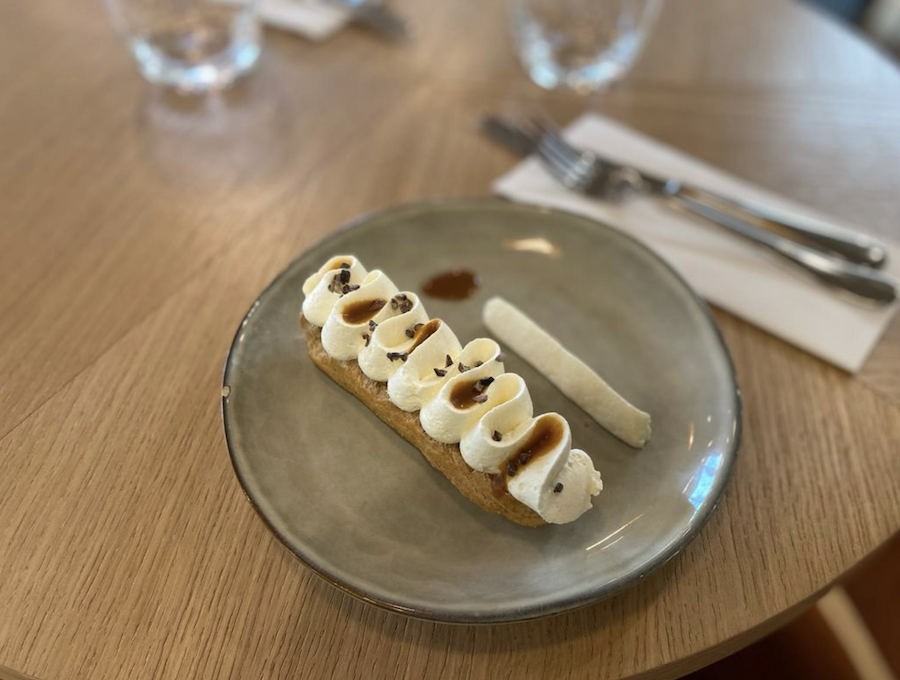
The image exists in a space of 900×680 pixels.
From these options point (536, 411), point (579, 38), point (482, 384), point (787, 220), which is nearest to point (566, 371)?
point (536, 411)

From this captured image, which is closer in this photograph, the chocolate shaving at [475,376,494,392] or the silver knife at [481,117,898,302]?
the chocolate shaving at [475,376,494,392]

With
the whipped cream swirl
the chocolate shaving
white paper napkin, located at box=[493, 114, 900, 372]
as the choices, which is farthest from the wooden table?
the chocolate shaving

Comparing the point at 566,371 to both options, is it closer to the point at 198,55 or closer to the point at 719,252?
the point at 719,252

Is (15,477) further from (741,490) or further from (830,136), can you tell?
(830,136)

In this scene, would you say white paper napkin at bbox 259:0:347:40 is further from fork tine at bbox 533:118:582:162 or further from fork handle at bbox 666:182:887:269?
fork handle at bbox 666:182:887:269

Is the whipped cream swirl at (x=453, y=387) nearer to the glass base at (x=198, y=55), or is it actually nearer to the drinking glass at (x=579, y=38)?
the glass base at (x=198, y=55)

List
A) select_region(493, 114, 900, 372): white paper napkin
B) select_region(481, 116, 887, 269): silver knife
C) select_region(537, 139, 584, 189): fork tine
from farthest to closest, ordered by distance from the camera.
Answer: select_region(537, 139, 584, 189): fork tine < select_region(481, 116, 887, 269): silver knife < select_region(493, 114, 900, 372): white paper napkin
